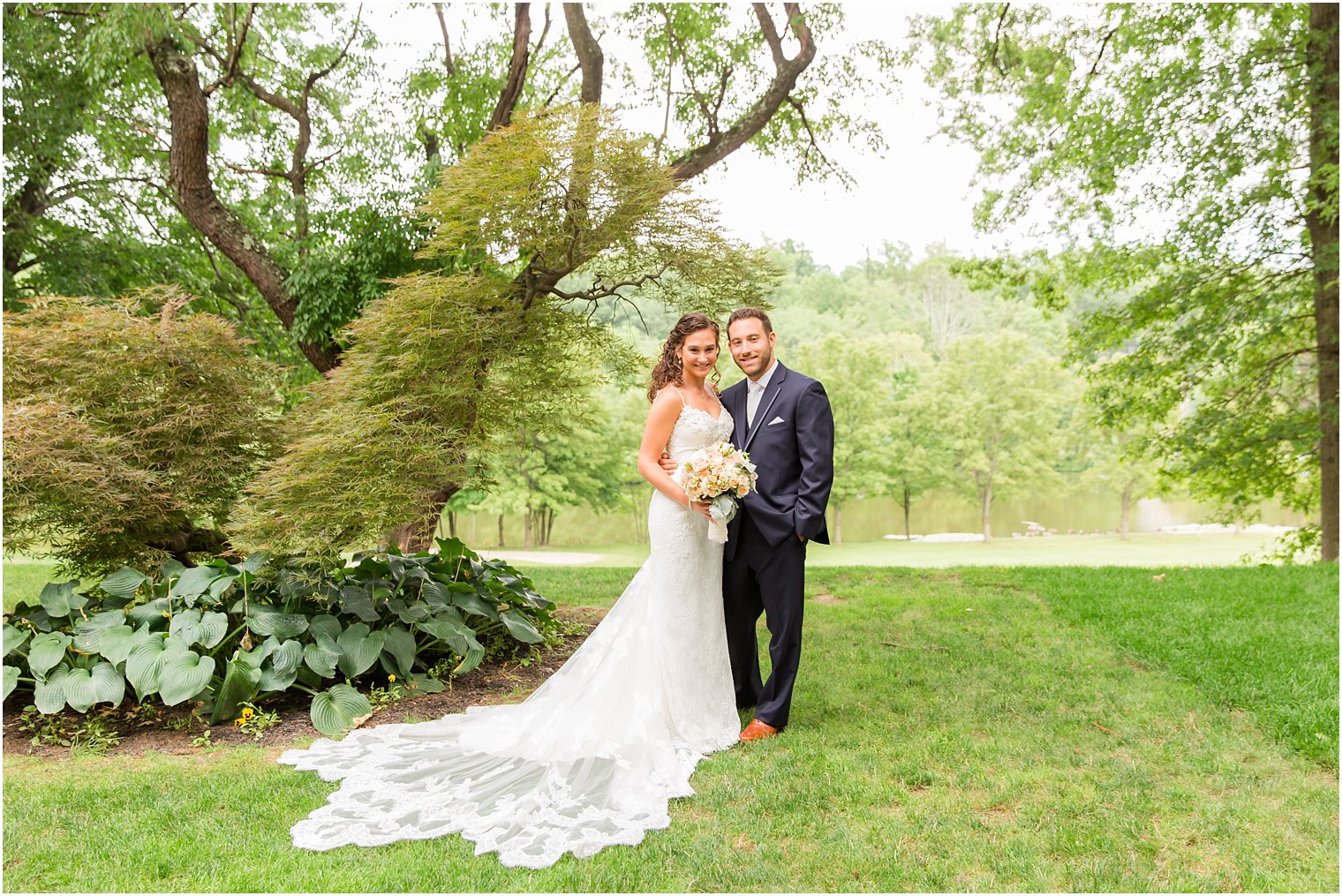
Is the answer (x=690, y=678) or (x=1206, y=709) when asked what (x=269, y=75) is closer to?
(x=690, y=678)

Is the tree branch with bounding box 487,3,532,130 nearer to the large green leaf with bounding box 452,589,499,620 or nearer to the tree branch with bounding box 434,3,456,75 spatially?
the tree branch with bounding box 434,3,456,75

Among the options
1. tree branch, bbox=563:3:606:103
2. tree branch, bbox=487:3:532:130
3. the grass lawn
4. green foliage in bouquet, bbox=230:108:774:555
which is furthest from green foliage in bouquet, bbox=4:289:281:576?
tree branch, bbox=563:3:606:103

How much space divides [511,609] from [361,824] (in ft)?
10.5

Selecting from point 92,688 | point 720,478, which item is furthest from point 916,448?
point 92,688

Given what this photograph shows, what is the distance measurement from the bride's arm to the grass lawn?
1397 millimetres

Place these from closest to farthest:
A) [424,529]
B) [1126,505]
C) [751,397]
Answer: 1. [751,397]
2. [424,529]
3. [1126,505]

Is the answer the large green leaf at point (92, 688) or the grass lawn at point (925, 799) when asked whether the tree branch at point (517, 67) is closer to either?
the large green leaf at point (92, 688)

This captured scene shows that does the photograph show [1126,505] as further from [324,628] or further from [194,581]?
[194,581]

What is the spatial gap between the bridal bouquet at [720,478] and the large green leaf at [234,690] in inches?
107

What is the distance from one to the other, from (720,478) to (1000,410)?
2676cm

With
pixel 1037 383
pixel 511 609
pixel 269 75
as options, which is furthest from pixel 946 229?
Answer: pixel 511 609

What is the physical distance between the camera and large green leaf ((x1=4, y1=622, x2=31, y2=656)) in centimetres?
498

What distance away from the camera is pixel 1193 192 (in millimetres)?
11031

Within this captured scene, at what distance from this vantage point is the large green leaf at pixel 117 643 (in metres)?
4.80
